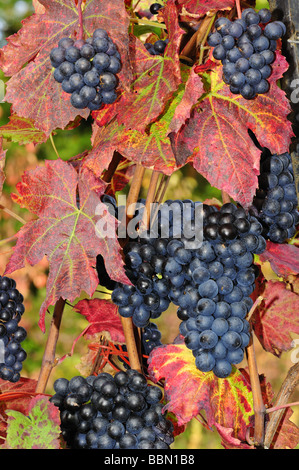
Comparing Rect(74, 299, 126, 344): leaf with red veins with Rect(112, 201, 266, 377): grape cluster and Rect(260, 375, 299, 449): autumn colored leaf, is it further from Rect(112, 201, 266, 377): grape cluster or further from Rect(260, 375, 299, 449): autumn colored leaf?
Rect(260, 375, 299, 449): autumn colored leaf

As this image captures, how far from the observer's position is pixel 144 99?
1.95 ft

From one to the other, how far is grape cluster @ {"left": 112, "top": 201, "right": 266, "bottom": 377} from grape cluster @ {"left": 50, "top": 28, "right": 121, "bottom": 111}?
169mm

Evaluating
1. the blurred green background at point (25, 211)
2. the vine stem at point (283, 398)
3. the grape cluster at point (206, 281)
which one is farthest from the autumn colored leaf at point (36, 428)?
the blurred green background at point (25, 211)

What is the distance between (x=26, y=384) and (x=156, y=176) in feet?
1.24

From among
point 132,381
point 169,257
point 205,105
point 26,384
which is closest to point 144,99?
point 205,105

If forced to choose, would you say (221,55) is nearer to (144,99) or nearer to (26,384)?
(144,99)

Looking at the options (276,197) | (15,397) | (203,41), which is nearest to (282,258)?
(276,197)

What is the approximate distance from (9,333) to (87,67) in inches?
14.7

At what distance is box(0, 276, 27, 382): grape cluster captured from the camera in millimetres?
714

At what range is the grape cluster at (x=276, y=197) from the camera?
67 centimetres

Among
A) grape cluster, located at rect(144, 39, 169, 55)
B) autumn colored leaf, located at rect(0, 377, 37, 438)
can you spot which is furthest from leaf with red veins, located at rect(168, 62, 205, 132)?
autumn colored leaf, located at rect(0, 377, 37, 438)

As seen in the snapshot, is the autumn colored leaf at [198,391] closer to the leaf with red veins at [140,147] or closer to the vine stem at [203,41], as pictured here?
the leaf with red veins at [140,147]

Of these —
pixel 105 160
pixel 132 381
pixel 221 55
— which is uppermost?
pixel 221 55

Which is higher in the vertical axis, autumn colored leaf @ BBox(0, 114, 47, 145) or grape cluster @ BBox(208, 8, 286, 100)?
grape cluster @ BBox(208, 8, 286, 100)
